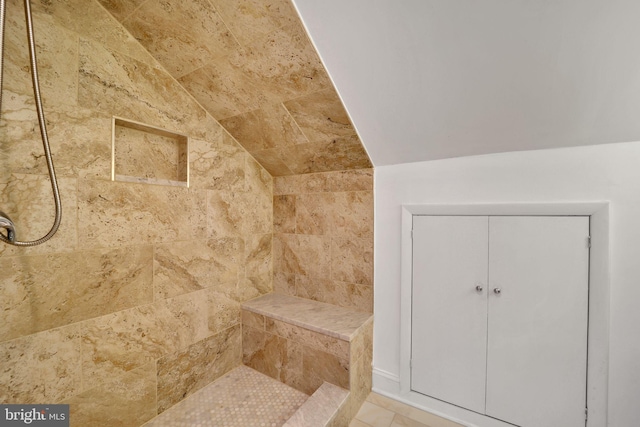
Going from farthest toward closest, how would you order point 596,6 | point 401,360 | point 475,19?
point 401,360 < point 475,19 < point 596,6

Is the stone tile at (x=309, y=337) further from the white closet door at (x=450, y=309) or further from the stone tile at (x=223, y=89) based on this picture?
the stone tile at (x=223, y=89)

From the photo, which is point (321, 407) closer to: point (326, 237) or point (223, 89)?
point (326, 237)

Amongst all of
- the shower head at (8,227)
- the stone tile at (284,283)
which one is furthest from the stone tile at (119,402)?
the stone tile at (284,283)

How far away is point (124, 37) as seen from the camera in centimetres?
127

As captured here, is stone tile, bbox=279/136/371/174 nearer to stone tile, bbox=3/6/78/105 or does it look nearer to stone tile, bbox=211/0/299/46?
stone tile, bbox=211/0/299/46

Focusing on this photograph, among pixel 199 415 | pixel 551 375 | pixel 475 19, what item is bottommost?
pixel 199 415

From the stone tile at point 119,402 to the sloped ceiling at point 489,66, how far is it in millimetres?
1885

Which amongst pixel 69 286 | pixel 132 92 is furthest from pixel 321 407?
pixel 132 92

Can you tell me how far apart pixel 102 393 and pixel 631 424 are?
2.48 m

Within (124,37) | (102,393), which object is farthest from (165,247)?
(124,37)

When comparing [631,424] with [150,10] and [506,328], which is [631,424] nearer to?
[506,328]

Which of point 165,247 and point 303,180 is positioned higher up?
point 303,180

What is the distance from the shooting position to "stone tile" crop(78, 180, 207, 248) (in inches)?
45.4

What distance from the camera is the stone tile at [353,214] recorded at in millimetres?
1771
